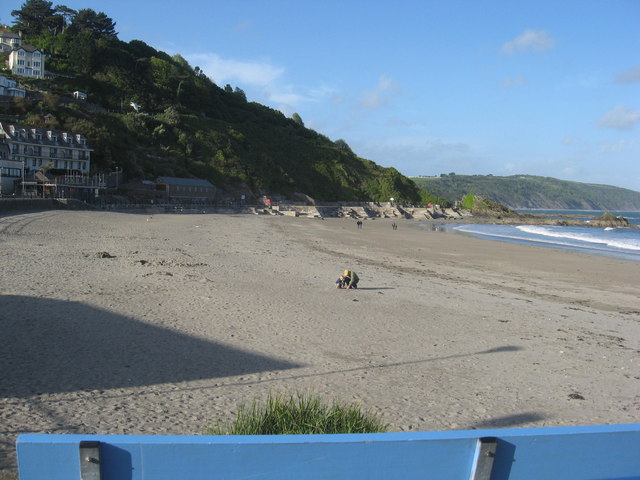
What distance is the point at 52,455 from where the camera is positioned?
2.01m

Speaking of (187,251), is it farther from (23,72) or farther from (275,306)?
(23,72)

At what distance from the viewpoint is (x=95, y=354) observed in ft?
23.4

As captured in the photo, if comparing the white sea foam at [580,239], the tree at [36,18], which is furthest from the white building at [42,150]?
the tree at [36,18]

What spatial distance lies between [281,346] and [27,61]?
93254 mm

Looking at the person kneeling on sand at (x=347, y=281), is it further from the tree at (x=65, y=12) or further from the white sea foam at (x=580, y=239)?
the tree at (x=65, y=12)

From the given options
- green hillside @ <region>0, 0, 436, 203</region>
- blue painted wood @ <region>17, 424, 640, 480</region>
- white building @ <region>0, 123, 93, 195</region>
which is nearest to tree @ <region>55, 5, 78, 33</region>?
green hillside @ <region>0, 0, 436, 203</region>

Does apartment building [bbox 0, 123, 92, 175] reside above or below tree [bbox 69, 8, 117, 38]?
below

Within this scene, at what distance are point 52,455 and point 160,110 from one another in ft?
328

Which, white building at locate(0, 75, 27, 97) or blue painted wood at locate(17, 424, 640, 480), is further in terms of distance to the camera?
white building at locate(0, 75, 27, 97)

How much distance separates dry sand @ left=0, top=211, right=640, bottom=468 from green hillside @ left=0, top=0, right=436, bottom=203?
5455 cm

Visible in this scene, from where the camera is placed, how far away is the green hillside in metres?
67.4

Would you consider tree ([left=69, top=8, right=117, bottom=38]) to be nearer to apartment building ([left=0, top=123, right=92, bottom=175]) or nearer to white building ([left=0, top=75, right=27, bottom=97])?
white building ([left=0, top=75, right=27, bottom=97])

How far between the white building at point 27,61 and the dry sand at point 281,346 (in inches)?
3163

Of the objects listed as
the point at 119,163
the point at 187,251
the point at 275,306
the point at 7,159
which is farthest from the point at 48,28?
the point at 275,306
